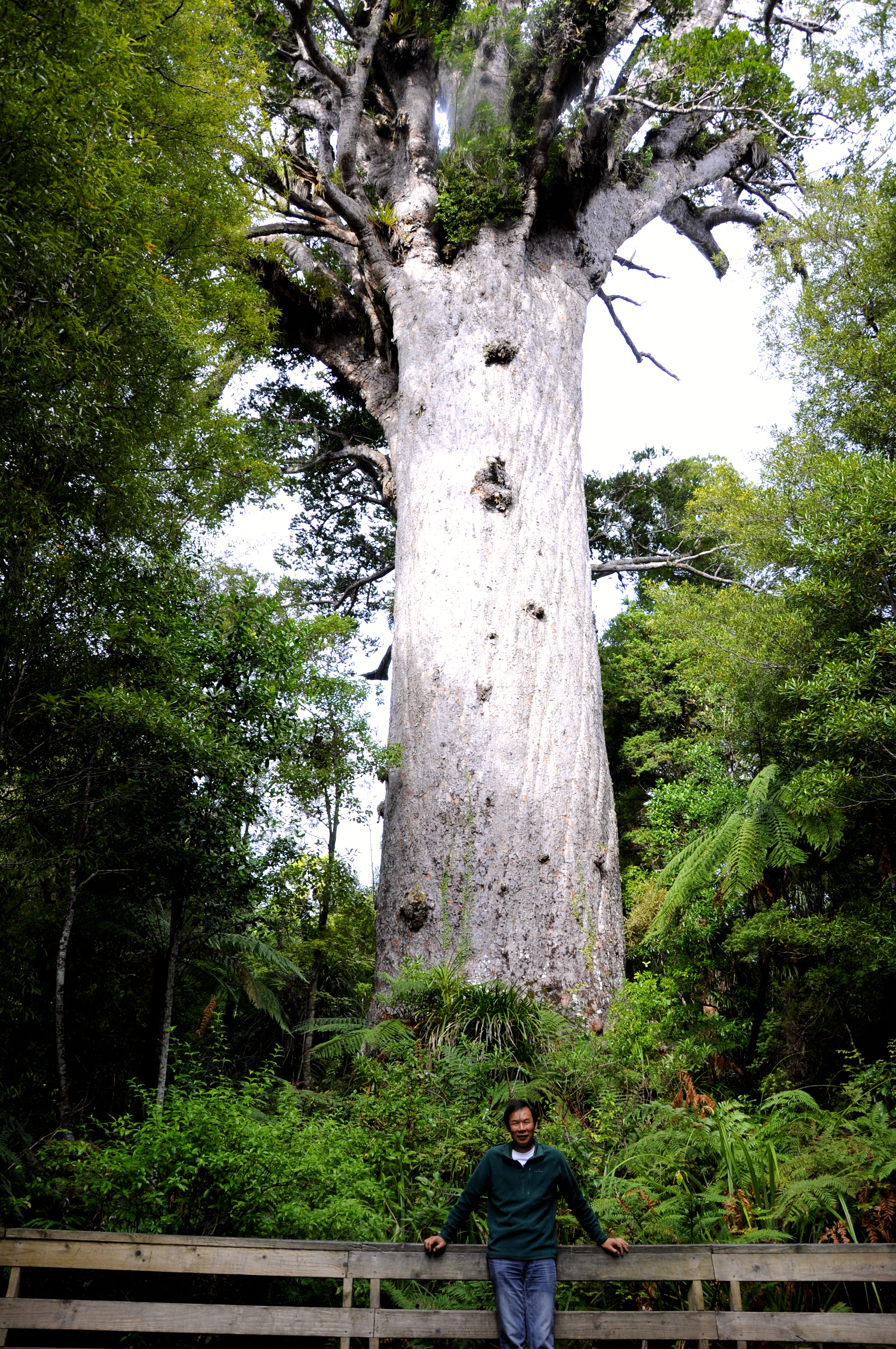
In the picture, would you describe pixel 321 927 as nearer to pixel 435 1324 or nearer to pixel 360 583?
pixel 360 583

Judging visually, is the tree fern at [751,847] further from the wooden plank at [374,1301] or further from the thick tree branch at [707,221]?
the thick tree branch at [707,221]

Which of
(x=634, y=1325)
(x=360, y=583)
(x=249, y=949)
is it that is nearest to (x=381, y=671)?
(x=360, y=583)

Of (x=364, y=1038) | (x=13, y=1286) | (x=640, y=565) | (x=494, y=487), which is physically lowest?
(x=13, y=1286)

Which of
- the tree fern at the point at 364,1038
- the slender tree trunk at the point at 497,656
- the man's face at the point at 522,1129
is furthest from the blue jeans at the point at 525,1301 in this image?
the slender tree trunk at the point at 497,656

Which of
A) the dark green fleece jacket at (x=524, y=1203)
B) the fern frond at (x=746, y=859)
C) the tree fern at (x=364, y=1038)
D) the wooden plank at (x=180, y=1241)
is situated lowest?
the wooden plank at (x=180, y=1241)

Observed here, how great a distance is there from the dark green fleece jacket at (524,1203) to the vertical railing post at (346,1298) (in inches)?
13.4

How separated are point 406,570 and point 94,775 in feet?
8.99

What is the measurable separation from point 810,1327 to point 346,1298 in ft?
4.83

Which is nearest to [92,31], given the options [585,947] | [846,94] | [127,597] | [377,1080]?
[127,597]

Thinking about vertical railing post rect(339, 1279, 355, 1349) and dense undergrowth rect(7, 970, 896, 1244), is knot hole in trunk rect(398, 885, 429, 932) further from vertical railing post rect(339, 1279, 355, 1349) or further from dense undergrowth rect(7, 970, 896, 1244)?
vertical railing post rect(339, 1279, 355, 1349)

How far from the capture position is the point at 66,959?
5.73 meters

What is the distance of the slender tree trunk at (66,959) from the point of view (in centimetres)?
518

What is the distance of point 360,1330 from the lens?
3051mm

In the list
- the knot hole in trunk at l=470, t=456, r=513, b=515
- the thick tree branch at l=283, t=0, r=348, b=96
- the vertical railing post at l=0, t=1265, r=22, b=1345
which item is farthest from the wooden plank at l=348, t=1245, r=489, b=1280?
the thick tree branch at l=283, t=0, r=348, b=96
